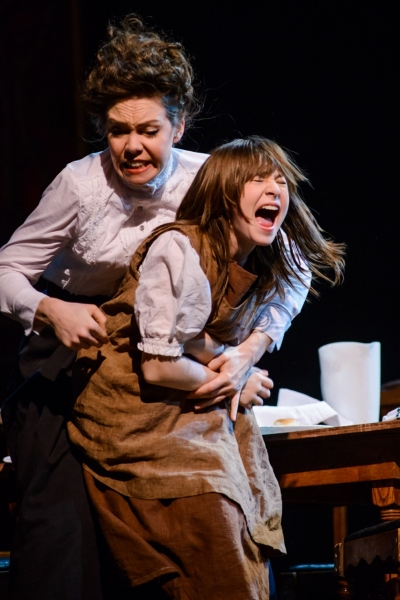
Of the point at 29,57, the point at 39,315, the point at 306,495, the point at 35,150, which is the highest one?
the point at 29,57

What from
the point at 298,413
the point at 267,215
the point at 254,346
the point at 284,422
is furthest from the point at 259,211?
the point at 298,413

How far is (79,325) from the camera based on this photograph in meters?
1.78

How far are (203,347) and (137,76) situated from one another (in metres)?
0.72

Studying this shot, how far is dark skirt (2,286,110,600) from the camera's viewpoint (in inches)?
73.7

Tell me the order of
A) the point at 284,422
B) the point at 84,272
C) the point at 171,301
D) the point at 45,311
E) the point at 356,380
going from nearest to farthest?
the point at 171,301 < the point at 45,311 < the point at 84,272 < the point at 284,422 < the point at 356,380

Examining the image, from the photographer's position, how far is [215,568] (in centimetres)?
167

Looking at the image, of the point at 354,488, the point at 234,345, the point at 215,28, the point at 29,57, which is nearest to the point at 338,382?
the point at 354,488

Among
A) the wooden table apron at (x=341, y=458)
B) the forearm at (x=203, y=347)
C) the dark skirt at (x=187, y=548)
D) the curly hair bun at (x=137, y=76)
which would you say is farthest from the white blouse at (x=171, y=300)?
the wooden table apron at (x=341, y=458)

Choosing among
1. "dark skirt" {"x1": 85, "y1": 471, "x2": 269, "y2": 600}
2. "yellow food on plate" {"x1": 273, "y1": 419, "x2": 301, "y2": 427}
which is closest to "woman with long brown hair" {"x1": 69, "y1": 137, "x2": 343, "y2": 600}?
"dark skirt" {"x1": 85, "y1": 471, "x2": 269, "y2": 600}

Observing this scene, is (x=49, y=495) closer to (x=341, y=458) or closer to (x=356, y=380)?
(x=341, y=458)

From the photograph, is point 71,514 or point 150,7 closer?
point 71,514

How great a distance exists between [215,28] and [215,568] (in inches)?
107

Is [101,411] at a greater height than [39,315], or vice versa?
[39,315]

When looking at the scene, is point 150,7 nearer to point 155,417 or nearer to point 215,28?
point 215,28
